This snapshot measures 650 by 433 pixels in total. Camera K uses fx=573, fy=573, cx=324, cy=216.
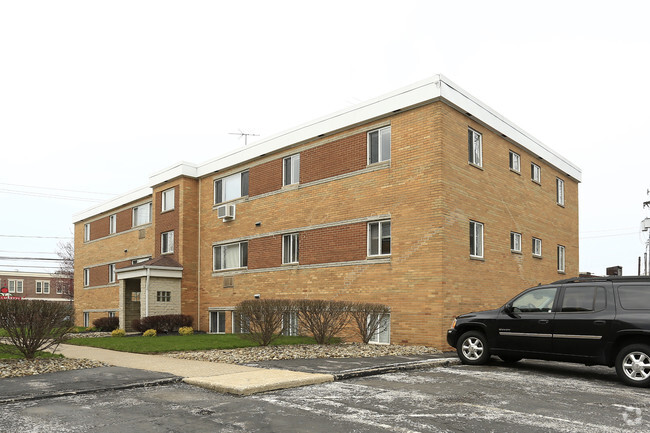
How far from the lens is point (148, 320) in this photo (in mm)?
24172

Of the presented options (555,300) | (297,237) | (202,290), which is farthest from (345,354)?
(202,290)

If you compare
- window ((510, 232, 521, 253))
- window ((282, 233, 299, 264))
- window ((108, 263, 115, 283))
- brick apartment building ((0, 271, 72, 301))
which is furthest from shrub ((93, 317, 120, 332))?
brick apartment building ((0, 271, 72, 301))

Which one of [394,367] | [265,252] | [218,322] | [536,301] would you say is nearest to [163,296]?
[218,322]

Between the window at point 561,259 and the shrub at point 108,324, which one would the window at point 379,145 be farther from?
the shrub at point 108,324

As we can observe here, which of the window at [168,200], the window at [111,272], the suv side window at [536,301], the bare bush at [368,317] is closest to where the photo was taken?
the suv side window at [536,301]

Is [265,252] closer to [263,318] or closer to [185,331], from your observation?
[185,331]

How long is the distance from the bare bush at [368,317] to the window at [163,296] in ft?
40.7

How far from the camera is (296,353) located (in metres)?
13.6

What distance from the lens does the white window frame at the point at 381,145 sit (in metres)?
18.6

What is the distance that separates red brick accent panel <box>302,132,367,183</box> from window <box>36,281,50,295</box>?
269 ft

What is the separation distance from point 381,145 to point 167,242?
14.8 metres

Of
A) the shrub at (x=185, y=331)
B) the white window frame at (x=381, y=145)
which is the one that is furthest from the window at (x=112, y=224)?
the white window frame at (x=381, y=145)

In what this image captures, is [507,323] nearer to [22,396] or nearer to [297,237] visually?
[22,396]

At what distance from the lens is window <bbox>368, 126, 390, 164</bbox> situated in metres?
18.7
